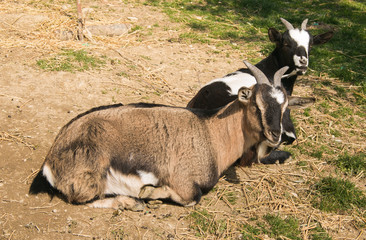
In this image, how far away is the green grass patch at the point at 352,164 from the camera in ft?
16.9

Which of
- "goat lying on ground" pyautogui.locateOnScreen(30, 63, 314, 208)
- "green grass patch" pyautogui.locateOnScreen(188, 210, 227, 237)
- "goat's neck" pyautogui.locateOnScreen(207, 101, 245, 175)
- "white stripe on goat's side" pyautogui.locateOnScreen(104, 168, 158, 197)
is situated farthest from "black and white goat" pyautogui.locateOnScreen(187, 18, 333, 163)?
"white stripe on goat's side" pyautogui.locateOnScreen(104, 168, 158, 197)

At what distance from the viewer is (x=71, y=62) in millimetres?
6688

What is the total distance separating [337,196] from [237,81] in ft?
6.84

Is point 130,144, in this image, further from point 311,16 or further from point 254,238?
point 311,16

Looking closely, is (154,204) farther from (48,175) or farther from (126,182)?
(48,175)

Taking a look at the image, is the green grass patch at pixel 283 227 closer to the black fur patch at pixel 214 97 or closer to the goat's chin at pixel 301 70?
the black fur patch at pixel 214 97

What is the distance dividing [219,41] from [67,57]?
12.3ft

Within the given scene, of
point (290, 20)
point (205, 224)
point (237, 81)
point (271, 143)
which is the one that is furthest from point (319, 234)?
point (290, 20)

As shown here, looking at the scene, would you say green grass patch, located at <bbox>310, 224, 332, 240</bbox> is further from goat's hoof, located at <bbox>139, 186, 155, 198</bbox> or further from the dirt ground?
goat's hoof, located at <bbox>139, 186, 155, 198</bbox>

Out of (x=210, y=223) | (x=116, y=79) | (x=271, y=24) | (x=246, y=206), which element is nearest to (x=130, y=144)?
(x=210, y=223)

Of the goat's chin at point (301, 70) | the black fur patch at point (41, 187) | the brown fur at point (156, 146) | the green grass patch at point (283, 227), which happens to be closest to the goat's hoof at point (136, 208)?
the brown fur at point (156, 146)

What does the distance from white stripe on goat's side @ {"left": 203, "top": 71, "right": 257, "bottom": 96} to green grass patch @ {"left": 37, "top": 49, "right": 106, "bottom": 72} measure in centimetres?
237

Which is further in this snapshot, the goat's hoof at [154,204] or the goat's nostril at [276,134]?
the goat's hoof at [154,204]

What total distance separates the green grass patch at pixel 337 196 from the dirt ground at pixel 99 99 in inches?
6.5
